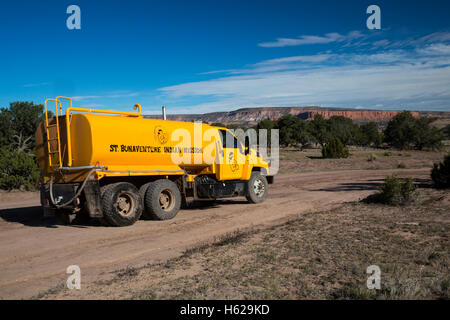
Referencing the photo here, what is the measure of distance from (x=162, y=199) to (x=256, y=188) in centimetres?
442

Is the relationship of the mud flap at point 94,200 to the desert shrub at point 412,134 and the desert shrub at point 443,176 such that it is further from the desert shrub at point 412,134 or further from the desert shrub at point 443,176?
the desert shrub at point 412,134

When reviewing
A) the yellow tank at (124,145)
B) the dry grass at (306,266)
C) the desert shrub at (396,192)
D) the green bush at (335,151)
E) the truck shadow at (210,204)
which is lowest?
the truck shadow at (210,204)

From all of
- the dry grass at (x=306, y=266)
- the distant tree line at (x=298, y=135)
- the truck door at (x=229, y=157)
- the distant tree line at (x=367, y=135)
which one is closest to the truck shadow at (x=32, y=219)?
the truck door at (x=229, y=157)

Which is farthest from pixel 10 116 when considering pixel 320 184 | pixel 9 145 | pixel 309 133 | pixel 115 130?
pixel 309 133

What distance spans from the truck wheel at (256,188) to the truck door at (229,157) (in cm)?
62

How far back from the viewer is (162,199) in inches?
448

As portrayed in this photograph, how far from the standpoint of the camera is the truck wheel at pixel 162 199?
35.3ft

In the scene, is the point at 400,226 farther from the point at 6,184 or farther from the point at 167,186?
the point at 6,184

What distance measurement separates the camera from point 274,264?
244 inches

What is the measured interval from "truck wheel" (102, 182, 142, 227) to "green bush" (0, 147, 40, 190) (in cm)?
1073

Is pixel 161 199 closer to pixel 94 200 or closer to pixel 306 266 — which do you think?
pixel 94 200

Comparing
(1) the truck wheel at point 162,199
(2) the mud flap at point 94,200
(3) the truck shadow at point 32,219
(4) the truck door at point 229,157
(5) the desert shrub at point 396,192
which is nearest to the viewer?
(2) the mud flap at point 94,200

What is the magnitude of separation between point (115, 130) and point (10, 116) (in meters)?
17.3

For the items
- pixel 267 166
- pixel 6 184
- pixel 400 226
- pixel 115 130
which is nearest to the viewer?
pixel 400 226
